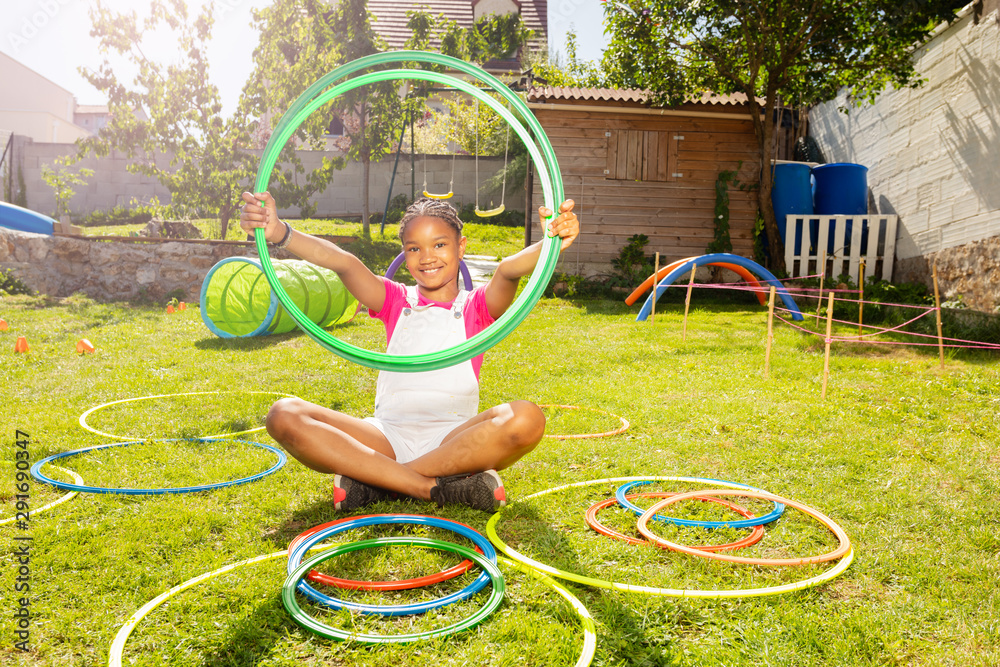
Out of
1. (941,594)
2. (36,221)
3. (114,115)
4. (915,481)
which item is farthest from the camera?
(114,115)

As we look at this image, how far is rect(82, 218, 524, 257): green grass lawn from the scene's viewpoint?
41.7 feet

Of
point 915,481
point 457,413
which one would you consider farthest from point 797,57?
point 457,413

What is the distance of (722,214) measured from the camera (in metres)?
12.0

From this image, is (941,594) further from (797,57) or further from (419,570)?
(797,57)

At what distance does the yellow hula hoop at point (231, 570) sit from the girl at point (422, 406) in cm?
42

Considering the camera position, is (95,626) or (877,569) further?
(877,569)

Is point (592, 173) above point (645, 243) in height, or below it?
above

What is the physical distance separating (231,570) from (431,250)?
146 cm

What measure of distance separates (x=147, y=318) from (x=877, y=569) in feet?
27.5

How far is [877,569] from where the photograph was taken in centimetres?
240

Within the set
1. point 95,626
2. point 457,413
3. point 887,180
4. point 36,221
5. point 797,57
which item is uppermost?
point 797,57

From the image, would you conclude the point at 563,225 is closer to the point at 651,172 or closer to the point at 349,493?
the point at 349,493

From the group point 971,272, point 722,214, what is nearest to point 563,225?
point 971,272

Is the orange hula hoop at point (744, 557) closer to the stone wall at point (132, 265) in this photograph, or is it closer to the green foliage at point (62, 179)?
the stone wall at point (132, 265)
